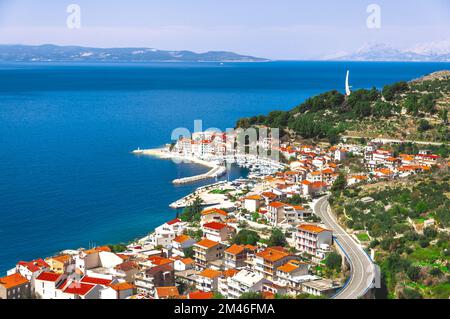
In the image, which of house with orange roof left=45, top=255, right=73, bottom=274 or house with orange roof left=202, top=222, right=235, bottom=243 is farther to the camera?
house with orange roof left=202, top=222, right=235, bottom=243

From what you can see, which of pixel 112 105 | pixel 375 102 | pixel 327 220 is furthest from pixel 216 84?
pixel 327 220

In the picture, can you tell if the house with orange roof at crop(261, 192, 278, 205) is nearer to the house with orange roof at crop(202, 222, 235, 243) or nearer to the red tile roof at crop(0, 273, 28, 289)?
the house with orange roof at crop(202, 222, 235, 243)

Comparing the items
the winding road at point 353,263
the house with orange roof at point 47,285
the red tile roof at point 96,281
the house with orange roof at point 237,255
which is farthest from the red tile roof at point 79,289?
the winding road at point 353,263

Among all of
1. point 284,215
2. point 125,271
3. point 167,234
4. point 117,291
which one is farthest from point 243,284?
point 284,215

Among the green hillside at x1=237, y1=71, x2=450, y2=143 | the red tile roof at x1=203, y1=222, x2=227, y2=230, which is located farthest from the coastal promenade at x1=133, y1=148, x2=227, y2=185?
the red tile roof at x1=203, y1=222, x2=227, y2=230

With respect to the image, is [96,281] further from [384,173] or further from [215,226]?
[384,173]

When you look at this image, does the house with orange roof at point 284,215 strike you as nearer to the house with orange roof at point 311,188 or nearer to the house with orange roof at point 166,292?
the house with orange roof at point 311,188
